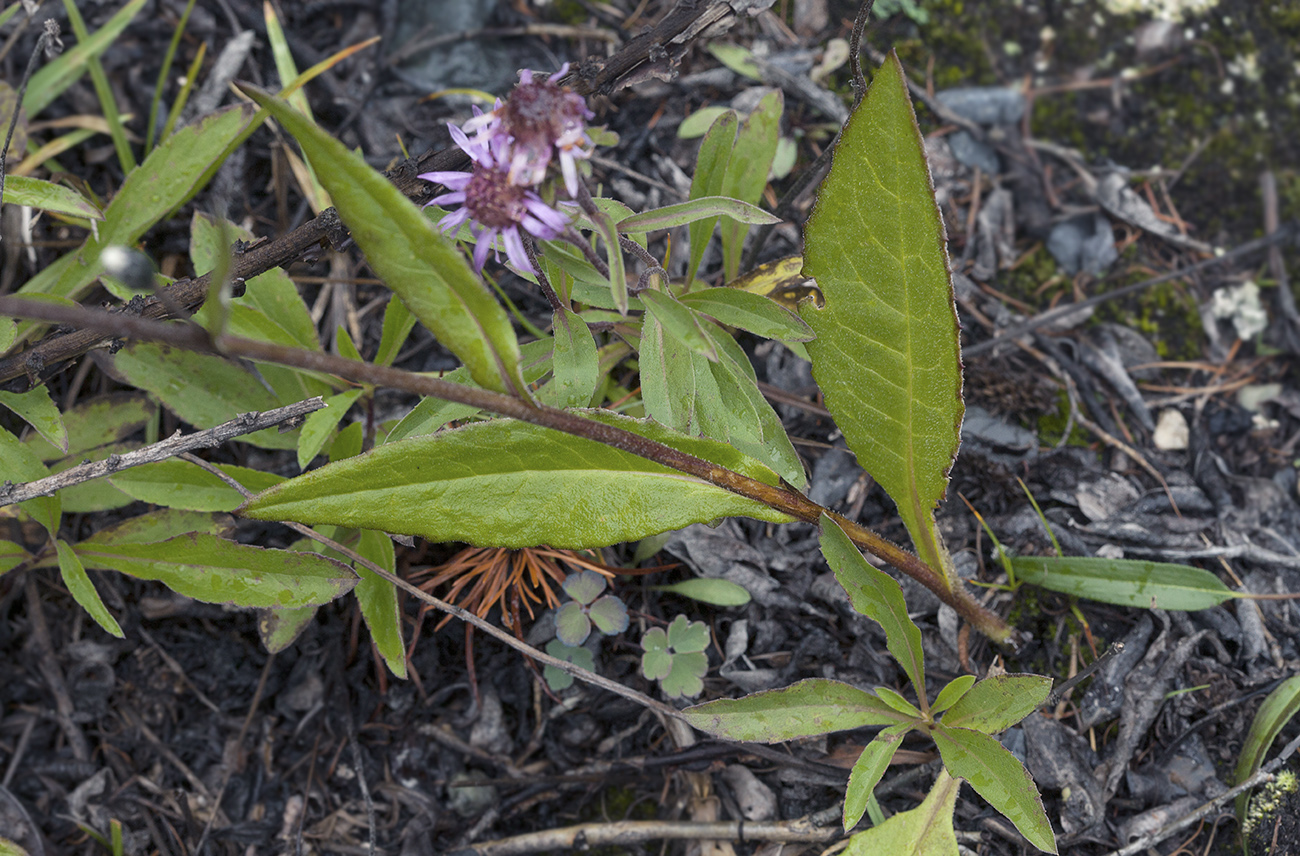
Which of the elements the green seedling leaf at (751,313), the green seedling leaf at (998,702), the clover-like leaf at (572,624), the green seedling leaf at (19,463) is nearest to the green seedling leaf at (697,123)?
the green seedling leaf at (751,313)

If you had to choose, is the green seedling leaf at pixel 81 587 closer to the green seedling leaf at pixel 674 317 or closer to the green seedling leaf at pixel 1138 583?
the green seedling leaf at pixel 674 317

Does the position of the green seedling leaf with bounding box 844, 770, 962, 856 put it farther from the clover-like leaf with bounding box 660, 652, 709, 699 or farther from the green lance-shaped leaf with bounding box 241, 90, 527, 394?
the green lance-shaped leaf with bounding box 241, 90, 527, 394

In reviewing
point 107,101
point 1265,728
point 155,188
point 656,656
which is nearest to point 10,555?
point 155,188

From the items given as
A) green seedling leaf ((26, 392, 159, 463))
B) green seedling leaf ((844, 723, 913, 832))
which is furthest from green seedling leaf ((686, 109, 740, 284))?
green seedling leaf ((26, 392, 159, 463))

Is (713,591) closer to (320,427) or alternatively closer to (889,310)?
(889,310)

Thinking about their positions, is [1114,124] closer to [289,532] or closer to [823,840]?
[823,840]

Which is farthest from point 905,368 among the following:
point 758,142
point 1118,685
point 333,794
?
point 333,794
